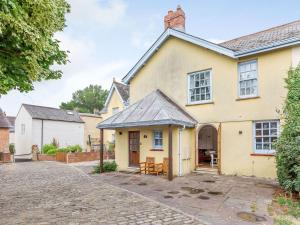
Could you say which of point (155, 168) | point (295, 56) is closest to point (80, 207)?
point (155, 168)

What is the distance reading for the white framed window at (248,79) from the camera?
1273cm

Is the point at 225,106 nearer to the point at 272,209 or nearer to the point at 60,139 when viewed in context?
the point at 272,209

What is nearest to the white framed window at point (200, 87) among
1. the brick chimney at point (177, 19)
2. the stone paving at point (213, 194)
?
the brick chimney at point (177, 19)

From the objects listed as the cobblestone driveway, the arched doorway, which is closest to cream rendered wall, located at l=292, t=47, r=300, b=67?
the arched doorway

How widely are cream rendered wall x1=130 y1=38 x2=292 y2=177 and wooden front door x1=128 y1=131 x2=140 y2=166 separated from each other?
3.47m

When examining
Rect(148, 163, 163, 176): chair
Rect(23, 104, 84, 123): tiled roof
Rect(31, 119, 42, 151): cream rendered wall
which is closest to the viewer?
Rect(148, 163, 163, 176): chair

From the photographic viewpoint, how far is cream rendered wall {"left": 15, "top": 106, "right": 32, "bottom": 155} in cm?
2939

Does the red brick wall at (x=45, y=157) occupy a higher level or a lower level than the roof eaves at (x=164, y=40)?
lower

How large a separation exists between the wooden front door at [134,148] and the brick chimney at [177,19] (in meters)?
7.96

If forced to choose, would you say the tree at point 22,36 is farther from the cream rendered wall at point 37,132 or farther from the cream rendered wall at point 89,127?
the cream rendered wall at point 89,127

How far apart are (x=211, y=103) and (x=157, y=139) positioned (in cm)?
383

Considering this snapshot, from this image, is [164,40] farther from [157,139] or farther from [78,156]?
[78,156]

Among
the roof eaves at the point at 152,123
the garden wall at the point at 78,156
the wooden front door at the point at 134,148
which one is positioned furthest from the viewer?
the garden wall at the point at 78,156

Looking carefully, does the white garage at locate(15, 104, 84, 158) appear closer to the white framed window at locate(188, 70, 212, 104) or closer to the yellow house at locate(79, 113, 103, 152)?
the yellow house at locate(79, 113, 103, 152)
